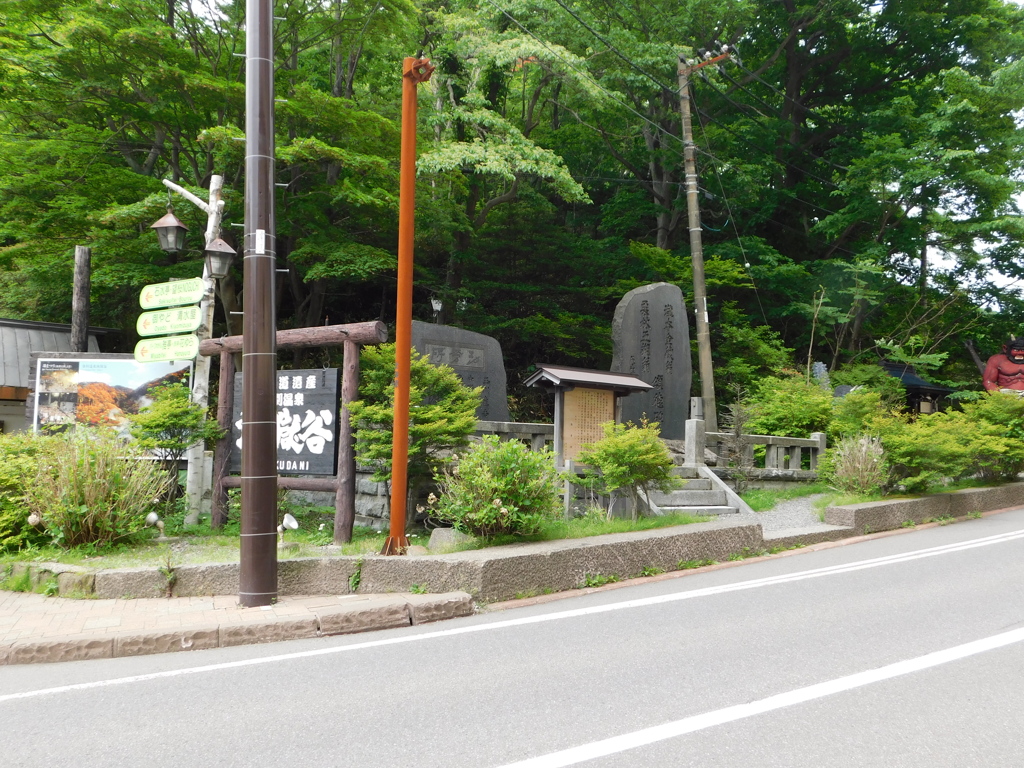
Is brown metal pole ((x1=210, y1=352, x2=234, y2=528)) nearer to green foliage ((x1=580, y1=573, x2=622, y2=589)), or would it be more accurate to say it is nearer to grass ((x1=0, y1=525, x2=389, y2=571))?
Result: grass ((x1=0, y1=525, x2=389, y2=571))

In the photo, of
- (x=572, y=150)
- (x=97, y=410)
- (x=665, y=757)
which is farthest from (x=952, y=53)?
(x=665, y=757)

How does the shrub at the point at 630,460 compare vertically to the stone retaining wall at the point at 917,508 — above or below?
above

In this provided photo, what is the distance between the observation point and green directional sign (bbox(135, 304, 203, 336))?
37.2 ft

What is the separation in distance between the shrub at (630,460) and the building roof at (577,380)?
197 cm

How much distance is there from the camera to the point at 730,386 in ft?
74.7

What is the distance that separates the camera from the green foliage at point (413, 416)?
9656 mm

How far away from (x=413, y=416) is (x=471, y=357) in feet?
17.0

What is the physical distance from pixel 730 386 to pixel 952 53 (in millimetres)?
17076

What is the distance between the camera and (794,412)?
734 inches

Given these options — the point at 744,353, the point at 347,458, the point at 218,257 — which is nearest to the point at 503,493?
the point at 347,458

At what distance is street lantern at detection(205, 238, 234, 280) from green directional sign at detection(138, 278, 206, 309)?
27 centimetres

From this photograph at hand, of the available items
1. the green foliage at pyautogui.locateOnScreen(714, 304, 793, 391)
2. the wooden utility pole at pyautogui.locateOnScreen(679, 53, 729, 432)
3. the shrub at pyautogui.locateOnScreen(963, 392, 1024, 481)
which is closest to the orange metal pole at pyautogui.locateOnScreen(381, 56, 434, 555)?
the shrub at pyautogui.locateOnScreen(963, 392, 1024, 481)

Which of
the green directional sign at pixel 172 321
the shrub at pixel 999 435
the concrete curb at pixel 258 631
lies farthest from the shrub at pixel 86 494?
the shrub at pixel 999 435

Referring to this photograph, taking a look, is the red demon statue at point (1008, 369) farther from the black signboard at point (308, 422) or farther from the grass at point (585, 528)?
the black signboard at point (308, 422)
